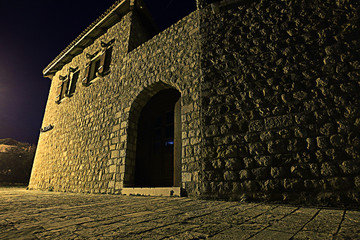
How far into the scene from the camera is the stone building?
2654 millimetres

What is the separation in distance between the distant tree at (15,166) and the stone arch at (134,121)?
15.3m

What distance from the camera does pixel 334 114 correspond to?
2686 mm

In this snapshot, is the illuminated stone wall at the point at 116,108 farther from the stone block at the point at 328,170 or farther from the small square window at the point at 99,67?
the stone block at the point at 328,170

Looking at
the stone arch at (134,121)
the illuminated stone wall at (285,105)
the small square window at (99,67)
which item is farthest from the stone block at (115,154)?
the small square window at (99,67)

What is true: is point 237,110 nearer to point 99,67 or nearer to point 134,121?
point 134,121

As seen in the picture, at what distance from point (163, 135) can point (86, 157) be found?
2.74 meters

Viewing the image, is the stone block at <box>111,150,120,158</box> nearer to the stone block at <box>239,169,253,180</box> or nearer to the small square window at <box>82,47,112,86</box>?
the small square window at <box>82,47,112,86</box>

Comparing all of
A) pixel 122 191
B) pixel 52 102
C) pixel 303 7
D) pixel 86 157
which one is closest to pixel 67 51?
pixel 52 102

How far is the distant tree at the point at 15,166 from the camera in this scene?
1456 centimetres

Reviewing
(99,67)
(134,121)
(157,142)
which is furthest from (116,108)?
(99,67)

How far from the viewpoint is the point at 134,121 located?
532 centimetres

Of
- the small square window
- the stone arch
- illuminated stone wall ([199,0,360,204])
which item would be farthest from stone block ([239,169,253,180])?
the small square window

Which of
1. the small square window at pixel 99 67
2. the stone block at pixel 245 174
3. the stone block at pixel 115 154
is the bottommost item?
the stone block at pixel 245 174

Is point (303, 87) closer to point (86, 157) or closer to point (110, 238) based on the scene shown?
point (110, 238)
